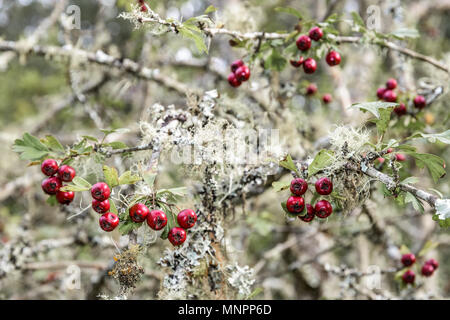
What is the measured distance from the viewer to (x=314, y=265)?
12.6 feet

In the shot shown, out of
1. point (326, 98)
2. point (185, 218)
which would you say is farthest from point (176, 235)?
point (326, 98)

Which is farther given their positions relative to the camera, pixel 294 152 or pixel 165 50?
pixel 165 50

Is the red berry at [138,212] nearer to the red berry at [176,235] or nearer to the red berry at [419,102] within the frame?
the red berry at [176,235]

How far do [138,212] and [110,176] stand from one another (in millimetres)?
147

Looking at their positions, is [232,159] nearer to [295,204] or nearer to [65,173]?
[295,204]

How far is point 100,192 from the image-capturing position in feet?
3.74

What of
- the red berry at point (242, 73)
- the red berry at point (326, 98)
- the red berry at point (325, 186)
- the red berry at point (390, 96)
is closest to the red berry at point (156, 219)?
the red berry at point (325, 186)

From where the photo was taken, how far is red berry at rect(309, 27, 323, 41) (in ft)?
5.31

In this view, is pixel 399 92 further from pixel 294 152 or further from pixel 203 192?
pixel 203 192

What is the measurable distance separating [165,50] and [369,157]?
2.53 metres

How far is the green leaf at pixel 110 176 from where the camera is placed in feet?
3.78

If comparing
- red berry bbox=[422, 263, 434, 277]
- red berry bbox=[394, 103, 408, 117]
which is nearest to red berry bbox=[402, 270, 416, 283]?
red berry bbox=[422, 263, 434, 277]
